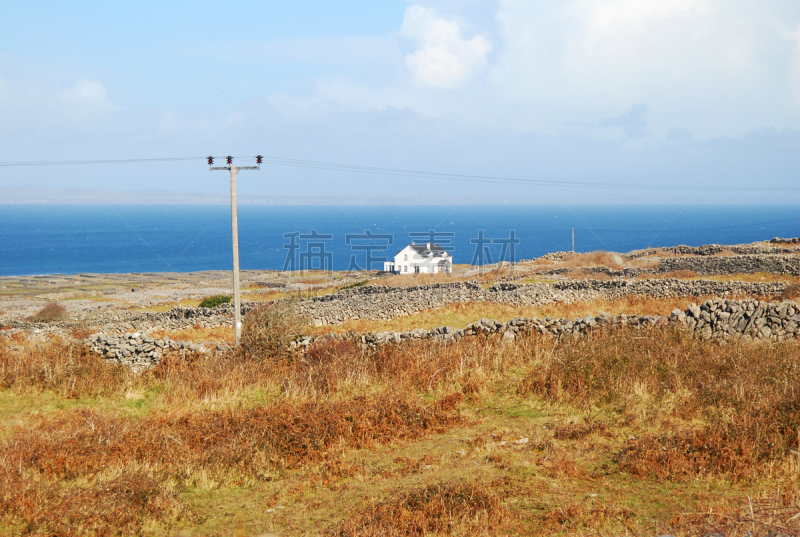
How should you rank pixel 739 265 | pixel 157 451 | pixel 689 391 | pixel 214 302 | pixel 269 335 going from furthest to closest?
pixel 214 302
pixel 739 265
pixel 269 335
pixel 689 391
pixel 157 451

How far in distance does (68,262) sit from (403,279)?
406 ft

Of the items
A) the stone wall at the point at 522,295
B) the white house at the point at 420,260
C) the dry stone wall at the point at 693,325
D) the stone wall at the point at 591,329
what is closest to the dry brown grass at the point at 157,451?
the stone wall at the point at 591,329

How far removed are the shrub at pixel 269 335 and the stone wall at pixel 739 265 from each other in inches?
1038

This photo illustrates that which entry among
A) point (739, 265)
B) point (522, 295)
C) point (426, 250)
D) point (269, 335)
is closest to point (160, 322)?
point (269, 335)

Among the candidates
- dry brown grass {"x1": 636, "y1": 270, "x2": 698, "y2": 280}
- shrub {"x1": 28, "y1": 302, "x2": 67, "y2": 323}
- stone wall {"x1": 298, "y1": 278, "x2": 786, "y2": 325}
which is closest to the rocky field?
stone wall {"x1": 298, "y1": 278, "x2": 786, "y2": 325}

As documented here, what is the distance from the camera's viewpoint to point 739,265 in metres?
31.6

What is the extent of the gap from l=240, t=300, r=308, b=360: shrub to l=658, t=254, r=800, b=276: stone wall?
26358mm

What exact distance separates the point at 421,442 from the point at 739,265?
1188 inches

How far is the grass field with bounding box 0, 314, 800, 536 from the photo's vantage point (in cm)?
592

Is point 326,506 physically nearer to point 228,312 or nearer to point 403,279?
point 228,312

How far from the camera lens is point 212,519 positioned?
627 centimetres

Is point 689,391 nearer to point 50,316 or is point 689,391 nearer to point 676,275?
point 676,275

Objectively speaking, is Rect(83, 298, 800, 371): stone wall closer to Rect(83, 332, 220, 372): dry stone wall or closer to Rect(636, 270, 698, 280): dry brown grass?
Rect(83, 332, 220, 372): dry stone wall

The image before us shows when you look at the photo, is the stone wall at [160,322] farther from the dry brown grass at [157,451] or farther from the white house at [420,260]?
the white house at [420,260]
